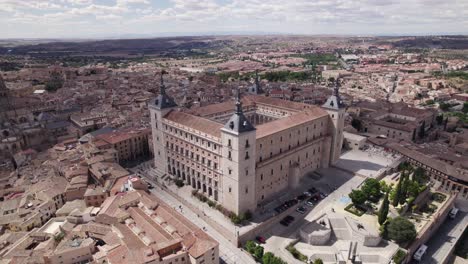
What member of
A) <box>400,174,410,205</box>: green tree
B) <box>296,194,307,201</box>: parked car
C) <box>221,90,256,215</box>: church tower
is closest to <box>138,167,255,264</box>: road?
<box>221,90,256,215</box>: church tower

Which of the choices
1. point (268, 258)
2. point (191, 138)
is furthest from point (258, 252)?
point (191, 138)

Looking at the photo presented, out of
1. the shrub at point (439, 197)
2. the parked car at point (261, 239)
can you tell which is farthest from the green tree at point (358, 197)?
the parked car at point (261, 239)

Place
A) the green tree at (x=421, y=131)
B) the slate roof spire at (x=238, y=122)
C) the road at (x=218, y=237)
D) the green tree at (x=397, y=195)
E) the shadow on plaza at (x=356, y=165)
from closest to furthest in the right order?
the road at (x=218, y=237)
the slate roof spire at (x=238, y=122)
the green tree at (x=397, y=195)
the shadow on plaza at (x=356, y=165)
the green tree at (x=421, y=131)

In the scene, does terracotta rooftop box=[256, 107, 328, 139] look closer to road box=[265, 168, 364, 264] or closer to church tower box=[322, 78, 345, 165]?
church tower box=[322, 78, 345, 165]

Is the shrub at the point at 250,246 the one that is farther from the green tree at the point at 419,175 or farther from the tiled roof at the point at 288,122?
the green tree at the point at 419,175

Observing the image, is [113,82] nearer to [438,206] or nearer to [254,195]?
[254,195]

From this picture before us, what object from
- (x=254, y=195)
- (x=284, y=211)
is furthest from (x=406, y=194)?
(x=254, y=195)
